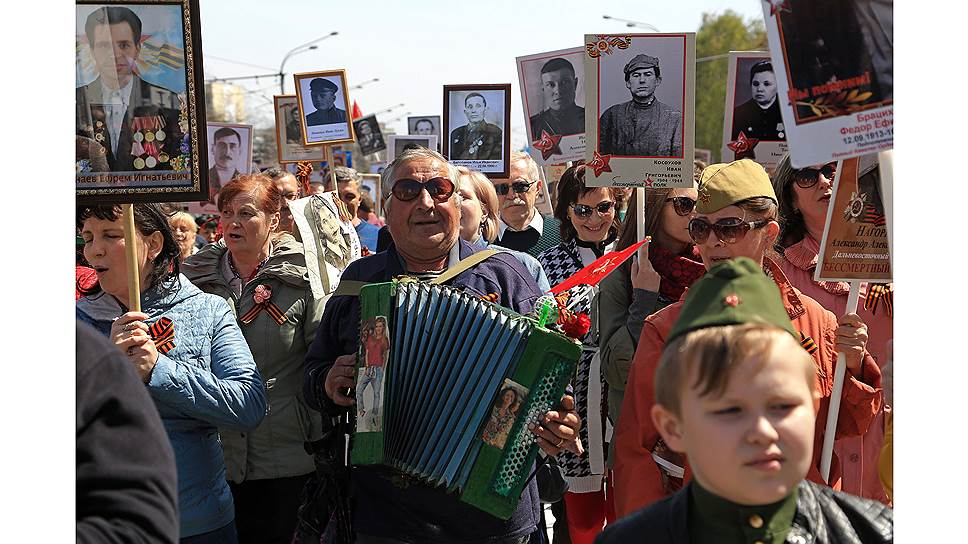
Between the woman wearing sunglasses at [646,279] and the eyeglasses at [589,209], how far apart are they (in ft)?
1.96

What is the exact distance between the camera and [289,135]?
12.5 m

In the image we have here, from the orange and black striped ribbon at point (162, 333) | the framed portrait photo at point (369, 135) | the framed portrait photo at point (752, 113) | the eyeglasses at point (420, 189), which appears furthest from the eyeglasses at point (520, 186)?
the framed portrait photo at point (369, 135)

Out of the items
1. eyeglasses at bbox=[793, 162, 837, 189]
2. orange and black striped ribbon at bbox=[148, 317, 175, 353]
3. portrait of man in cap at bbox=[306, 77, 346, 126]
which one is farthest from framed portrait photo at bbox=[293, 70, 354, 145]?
orange and black striped ribbon at bbox=[148, 317, 175, 353]

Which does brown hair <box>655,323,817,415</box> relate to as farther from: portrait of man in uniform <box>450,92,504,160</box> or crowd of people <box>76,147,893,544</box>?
portrait of man in uniform <box>450,92,504,160</box>

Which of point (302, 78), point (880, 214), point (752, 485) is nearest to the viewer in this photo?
point (752, 485)

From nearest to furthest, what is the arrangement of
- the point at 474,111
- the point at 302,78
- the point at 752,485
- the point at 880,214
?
the point at 752,485, the point at 880,214, the point at 474,111, the point at 302,78

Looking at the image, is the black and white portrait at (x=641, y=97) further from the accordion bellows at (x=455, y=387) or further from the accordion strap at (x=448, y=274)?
the accordion bellows at (x=455, y=387)

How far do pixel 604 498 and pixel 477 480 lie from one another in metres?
1.87

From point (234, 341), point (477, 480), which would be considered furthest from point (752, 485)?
point (234, 341)

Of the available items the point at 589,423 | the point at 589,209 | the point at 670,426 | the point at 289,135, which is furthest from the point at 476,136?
→ the point at 670,426

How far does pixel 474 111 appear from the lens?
9.40 meters

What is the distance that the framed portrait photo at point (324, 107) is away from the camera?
10.4 meters

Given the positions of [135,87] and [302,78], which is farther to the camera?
[302,78]

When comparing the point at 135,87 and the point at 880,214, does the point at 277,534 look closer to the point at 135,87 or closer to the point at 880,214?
the point at 135,87
